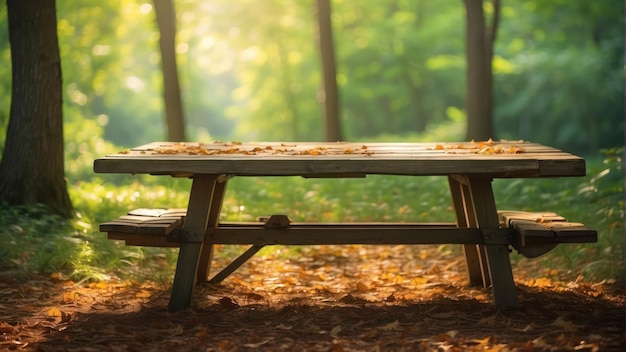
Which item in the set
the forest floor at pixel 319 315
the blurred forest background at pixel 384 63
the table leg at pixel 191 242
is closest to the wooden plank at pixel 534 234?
the forest floor at pixel 319 315

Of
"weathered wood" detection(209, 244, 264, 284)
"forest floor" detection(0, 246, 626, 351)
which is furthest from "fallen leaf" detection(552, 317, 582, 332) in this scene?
"weathered wood" detection(209, 244, 264, 284)

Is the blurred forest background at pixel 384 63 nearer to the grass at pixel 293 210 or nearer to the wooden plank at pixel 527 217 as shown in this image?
the grass at pixel 293 210

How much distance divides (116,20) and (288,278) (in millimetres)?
19767

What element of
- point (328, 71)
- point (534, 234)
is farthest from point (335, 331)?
point (328, 71)

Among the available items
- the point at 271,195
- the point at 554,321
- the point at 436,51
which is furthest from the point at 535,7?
the point at 554,321

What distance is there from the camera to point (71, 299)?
5469mm

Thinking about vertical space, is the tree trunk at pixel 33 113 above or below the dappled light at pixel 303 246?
above

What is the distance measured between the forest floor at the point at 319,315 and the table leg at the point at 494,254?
102 mm

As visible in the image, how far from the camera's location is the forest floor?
13.8ft

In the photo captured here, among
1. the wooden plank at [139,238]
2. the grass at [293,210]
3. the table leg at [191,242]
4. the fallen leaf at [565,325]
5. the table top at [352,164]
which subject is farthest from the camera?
the grass at [293,210]

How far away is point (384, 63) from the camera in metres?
29.0

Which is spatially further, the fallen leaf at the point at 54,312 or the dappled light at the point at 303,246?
the fallen leaf at the point at 54,312

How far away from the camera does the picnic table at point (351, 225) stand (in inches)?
177

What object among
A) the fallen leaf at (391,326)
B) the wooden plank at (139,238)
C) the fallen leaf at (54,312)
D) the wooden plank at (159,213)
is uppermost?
the wooden plank at (159,213)
